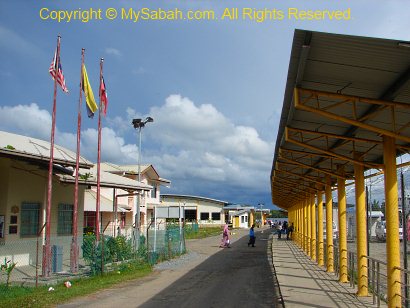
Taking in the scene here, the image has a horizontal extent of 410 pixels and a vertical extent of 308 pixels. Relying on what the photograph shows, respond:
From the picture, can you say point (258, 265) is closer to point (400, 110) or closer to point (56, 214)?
point (56, 214)

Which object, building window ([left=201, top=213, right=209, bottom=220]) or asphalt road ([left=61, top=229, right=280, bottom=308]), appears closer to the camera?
asphalt road ([left=61, top=229, right=280, bottom=308])

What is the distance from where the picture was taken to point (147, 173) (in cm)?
5009

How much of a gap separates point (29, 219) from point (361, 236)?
12.7 meters

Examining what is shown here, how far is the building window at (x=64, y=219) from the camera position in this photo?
19828mm

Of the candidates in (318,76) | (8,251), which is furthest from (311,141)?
(8,251)

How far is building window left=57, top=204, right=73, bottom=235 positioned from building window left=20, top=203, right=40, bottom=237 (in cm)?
132

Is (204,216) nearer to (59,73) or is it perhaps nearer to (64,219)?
(64,219)

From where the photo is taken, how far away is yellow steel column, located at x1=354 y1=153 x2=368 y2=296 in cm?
1058

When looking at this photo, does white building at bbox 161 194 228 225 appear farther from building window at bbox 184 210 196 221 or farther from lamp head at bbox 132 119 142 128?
lamp head at bbox 132 119 142 128

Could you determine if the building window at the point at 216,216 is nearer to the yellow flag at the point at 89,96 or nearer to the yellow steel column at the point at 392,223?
the yellow flag at the point at 89,96

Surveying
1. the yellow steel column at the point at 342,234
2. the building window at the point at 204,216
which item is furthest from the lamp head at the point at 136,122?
the building window at the point at 204,216

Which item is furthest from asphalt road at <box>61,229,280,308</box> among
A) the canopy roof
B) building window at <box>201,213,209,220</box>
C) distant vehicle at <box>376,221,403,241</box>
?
building window at <box>201,213,209,220</box>

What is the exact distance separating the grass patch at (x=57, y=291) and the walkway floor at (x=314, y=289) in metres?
5.10

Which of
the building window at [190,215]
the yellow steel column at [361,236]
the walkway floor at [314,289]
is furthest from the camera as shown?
the building window at [190,215]
